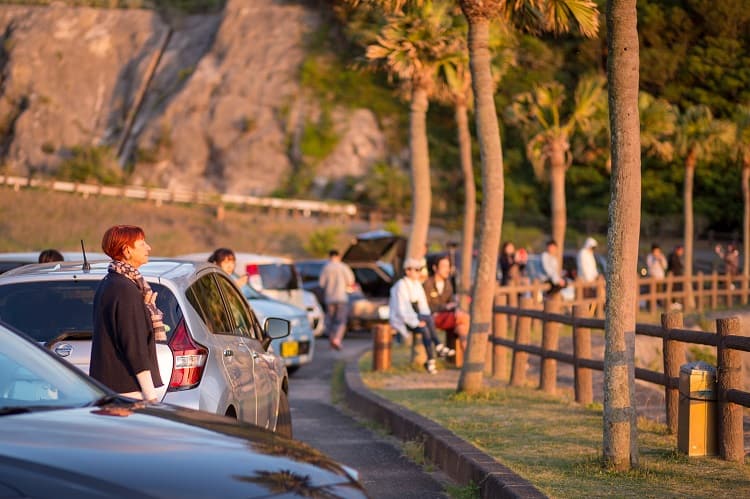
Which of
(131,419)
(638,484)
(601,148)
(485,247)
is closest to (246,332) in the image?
(638,484)

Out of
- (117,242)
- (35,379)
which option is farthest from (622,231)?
(35,379)

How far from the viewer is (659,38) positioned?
194ft

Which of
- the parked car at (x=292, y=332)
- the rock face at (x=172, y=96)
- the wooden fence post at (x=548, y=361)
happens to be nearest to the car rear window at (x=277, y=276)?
the parked car at (x=292, y=332)

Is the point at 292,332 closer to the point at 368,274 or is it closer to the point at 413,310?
the point at 413,310

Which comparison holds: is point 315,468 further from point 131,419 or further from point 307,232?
point 307,232

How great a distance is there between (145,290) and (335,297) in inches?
740

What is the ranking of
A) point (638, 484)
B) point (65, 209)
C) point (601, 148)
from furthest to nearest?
1. point (65, 209)
2. point (601, 148)
3. point (638, 484)

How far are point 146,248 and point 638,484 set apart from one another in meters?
3.64

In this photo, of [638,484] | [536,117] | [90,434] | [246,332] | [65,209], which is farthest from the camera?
[65,209]

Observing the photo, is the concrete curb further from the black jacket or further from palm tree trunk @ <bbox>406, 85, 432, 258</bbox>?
palm tree trunk @ <bbox>406, 85, 432, 258</bbox>

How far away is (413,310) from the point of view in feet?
63.2

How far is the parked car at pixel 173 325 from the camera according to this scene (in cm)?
767

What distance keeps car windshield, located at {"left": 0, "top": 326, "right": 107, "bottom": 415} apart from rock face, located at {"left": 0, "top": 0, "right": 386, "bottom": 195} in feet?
216

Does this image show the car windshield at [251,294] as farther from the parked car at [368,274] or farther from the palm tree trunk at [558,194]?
the palm tree trunk at [558,194]
